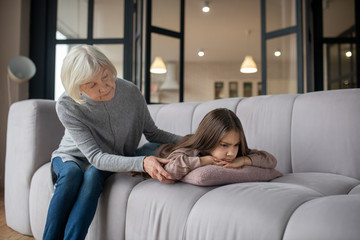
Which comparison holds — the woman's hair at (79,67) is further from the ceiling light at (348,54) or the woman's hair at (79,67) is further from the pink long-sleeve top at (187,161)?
the ceiling light at (348,54)

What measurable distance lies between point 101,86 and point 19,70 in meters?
2.37

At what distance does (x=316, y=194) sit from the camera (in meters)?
0.92


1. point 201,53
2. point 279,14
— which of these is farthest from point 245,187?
point 201,53

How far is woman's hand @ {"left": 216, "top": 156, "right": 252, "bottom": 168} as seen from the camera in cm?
114

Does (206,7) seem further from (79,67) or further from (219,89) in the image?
(79,67)

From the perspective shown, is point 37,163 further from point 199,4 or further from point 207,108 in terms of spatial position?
point 199,4

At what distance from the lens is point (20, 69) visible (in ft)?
10.6

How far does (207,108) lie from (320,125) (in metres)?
0.57

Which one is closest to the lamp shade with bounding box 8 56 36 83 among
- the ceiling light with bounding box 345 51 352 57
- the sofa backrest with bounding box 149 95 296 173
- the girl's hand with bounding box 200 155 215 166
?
the sofa backrest with bounding box 149 95 296 173

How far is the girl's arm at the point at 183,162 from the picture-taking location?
107cm

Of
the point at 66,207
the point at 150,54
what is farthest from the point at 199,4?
the point at 66,207

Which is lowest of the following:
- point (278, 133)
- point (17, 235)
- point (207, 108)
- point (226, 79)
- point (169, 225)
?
point (17, 235)

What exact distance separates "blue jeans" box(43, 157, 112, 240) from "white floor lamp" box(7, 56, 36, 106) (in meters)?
2.34

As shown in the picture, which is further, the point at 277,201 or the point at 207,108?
the point at 207,108
